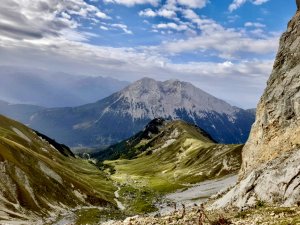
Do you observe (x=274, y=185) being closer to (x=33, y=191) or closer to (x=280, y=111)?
(x=280, y=111)

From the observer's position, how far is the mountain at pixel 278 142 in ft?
167

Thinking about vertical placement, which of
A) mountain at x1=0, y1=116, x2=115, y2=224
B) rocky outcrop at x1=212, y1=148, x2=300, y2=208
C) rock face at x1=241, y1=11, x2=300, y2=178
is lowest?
mountain at x1=0, y1=116, x2=115, y2=224

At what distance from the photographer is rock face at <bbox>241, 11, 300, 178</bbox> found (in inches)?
2460

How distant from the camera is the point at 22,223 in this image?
317 feet

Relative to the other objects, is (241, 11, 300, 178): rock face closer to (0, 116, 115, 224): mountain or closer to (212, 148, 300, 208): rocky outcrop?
(212, 148, 300, 208): rocky outcrop

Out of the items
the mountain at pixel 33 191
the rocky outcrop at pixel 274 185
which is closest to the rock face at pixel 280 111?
the rocky outcrop at pixel 274 185

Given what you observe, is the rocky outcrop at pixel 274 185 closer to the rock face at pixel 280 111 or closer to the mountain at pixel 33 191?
the rock face at pixel 280 111

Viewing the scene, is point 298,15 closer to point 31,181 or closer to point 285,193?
point 285,193

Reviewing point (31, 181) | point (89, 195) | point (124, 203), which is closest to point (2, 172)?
point (31, 181)

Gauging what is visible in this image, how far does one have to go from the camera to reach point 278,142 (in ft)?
207

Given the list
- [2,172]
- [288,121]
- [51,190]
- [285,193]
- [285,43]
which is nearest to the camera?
[285,193]

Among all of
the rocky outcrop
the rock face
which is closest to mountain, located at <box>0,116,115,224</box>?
the rock face

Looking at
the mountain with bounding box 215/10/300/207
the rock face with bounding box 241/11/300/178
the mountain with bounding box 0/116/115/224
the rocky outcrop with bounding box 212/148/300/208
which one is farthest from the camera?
the mountain with bounding box 0/116/115/224

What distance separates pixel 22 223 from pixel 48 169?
55510mm
